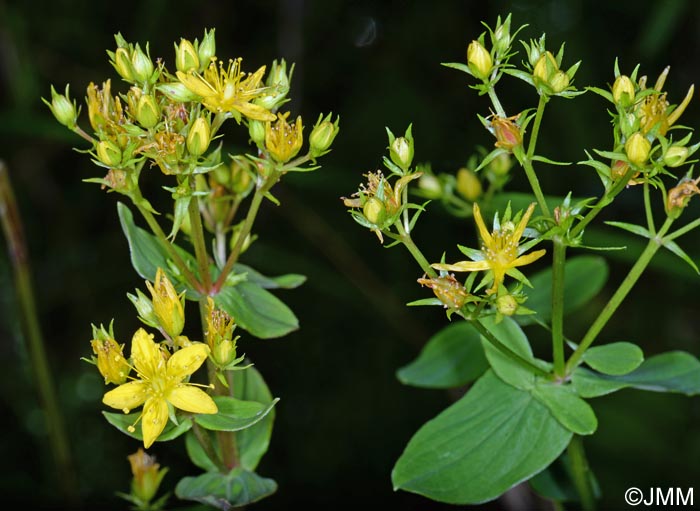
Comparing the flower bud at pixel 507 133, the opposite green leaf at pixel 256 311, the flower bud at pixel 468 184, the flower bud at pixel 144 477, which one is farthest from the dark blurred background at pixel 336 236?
the flower bud at pixel 507 133

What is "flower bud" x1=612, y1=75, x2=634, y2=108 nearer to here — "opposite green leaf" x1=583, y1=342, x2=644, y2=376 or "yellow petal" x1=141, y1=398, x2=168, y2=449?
"opposite green leaf" x1=583, y1=342, x2=644, y2=376

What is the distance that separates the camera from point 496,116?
105 centimetres

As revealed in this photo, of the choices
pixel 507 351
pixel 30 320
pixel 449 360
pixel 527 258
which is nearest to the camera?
pixel 527 258

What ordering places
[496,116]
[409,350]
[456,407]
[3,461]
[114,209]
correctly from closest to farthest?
1. [496,116]
2. [456,407]
3. [3,461]
4. [409,350]
5. [114,209]

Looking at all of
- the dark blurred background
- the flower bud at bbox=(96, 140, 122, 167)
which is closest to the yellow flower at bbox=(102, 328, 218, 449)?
the flower bud at bbox=(96, 140, 122, 167)

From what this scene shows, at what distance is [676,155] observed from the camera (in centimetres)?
98

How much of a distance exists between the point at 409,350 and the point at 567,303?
0.87m

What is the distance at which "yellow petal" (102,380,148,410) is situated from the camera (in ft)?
3.28

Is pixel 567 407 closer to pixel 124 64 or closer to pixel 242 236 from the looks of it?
pixel 242 236

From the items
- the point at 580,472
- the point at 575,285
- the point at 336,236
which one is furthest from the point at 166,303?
the point at 336,236

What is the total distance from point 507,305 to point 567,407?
21 centimetres

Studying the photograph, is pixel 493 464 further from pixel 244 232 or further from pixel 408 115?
pixel 408 115

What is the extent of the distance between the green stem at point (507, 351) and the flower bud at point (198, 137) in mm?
408

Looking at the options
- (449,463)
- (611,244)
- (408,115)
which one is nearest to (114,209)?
(408,115)
